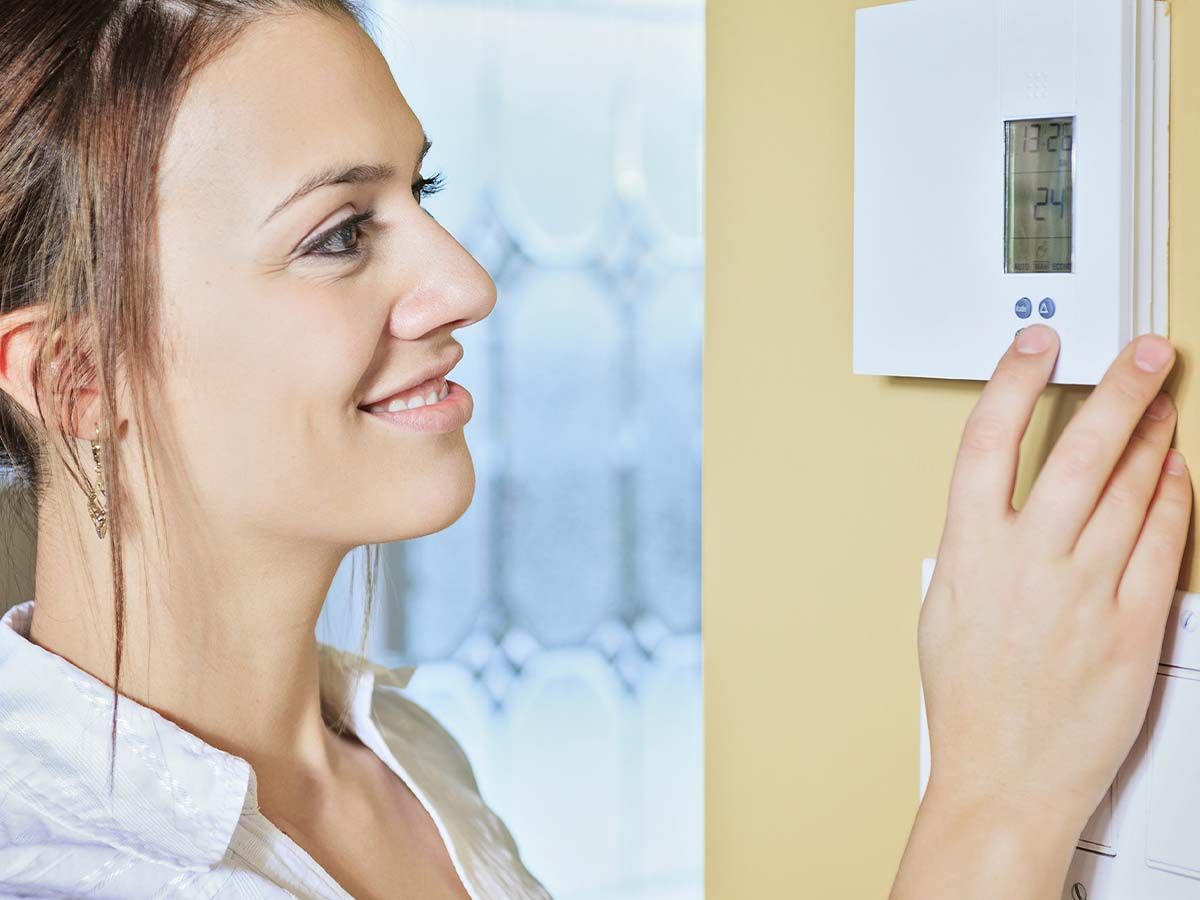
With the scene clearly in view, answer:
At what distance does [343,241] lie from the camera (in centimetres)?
77

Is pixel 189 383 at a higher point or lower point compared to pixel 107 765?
higher

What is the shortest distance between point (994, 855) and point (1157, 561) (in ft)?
0.57

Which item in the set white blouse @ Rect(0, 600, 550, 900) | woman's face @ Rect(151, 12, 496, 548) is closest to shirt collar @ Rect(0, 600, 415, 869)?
white blouse @ Rect(0, 600, 550, 900)

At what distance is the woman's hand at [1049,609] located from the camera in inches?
24.0

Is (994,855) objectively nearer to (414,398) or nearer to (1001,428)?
(1001,428)

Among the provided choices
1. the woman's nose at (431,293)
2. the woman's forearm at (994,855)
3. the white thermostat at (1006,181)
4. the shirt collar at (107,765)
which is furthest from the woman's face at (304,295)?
the woman's forearm at (994,855)

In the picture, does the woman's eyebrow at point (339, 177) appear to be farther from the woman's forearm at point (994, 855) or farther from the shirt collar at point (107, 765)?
the woman's forearm at point (994, 855)

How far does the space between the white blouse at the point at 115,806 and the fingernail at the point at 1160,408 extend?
0.57m

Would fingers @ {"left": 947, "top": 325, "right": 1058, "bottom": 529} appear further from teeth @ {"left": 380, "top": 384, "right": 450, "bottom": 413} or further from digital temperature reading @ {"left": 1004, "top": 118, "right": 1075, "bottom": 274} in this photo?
teeth @ {"left": 380, "top": 384, "right": 450, "bottom": 413}

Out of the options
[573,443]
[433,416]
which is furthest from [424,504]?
[573,443]

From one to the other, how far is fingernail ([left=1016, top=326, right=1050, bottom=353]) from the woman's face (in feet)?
1.15

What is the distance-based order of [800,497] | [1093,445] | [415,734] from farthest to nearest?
[415,734]
[800,497]
[1093,445]

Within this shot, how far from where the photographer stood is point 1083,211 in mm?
618

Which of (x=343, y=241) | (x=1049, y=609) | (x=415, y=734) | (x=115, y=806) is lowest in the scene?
(x=415, y=734)
